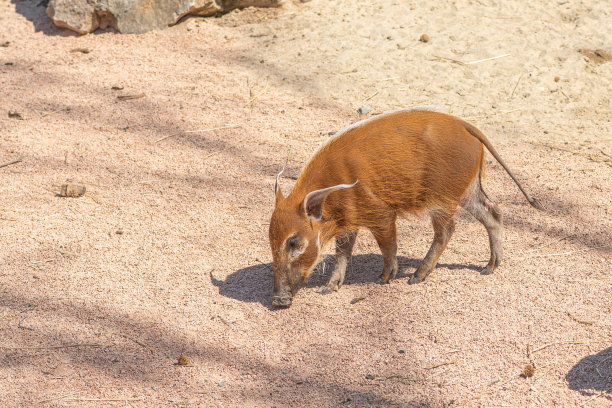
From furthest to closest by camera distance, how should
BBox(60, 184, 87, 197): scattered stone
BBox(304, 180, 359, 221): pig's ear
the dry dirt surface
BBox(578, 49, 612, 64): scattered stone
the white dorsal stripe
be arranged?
BBox(578, 49, 612, 64): scattered stone
BBox(60, 184, 87, 197): scattered stone
the white dorsal stripe
BBox(304, 180, 359, 221): pig's ear
the dry dirt surface

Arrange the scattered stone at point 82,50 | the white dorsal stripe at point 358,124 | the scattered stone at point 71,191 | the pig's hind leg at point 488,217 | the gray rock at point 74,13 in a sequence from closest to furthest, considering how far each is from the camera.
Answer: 1. the white dorsal stripe at point 358,124
2. the pig's hind leg at point 488,217
3. the scattered stone at point 71,191
4. the scattered stone at point 82,50
5. the gray rock at point 74,13

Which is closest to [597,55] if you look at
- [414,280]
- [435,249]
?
[435,249]

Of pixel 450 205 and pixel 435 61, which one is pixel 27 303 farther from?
pixel 435 61

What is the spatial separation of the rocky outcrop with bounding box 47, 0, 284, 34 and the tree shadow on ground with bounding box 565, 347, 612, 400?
638 cm

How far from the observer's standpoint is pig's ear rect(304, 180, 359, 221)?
4066 mm

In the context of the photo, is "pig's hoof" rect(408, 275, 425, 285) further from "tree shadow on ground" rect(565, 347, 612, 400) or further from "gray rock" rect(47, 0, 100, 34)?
"gray rock" rect(47, 0, 100, 34)

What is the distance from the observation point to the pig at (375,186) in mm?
4238

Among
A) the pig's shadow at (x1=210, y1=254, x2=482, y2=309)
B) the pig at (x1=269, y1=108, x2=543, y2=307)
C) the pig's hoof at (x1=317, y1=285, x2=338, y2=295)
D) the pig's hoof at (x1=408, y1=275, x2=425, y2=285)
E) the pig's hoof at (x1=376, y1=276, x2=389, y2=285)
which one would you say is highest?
the pig at (x1=269, y1=108, x2=543, y2=307)

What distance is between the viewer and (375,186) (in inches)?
171

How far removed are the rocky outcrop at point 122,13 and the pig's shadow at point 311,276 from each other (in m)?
4.64

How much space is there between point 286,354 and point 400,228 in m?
1.78

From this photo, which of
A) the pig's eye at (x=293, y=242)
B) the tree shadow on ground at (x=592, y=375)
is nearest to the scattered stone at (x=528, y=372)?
the tree shadow on ground at (x=592, y=375)

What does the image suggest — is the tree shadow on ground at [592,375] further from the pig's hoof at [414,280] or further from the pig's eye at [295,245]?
the pig's eye at [295,245]

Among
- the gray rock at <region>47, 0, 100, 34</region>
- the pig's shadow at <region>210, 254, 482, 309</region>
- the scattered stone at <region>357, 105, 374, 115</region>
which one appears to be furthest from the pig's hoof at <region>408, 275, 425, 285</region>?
the gray rock at <region>47, 0, 100, 34</region>
